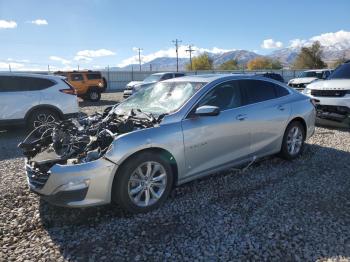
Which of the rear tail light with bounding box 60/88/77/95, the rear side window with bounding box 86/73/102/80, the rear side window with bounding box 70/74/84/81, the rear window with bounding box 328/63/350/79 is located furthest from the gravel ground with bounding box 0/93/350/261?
the rear side window with bounding box 86/73/102/80

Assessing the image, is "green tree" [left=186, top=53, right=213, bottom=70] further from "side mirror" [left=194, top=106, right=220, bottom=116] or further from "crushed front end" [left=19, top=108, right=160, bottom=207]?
"crushed front end" [left=19, top=108, right=160, bottom=207]

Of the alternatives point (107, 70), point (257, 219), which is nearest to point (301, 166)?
point (257, 219)

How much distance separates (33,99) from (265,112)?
6.33 metres

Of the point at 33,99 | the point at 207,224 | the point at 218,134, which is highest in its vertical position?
the point at 33,99

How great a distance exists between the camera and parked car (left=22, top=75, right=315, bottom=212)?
383 cm

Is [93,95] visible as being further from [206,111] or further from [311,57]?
[311,57]

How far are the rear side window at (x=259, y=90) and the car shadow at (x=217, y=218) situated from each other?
48.0 inches

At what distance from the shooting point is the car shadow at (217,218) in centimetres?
347

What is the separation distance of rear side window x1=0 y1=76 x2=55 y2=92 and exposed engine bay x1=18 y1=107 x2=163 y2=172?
15.2ft

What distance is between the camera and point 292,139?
6176 millimetres

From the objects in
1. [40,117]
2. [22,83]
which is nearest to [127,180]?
[40,117]

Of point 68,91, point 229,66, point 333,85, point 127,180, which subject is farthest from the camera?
point 229,66

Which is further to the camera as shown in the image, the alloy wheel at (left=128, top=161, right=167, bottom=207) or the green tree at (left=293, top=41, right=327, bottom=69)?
the green tree at (left=293, top=41, right=327, bottom=69)

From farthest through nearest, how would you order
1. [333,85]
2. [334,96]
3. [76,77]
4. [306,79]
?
[76,77]
[306,79]
[333,85]
[334,96]
